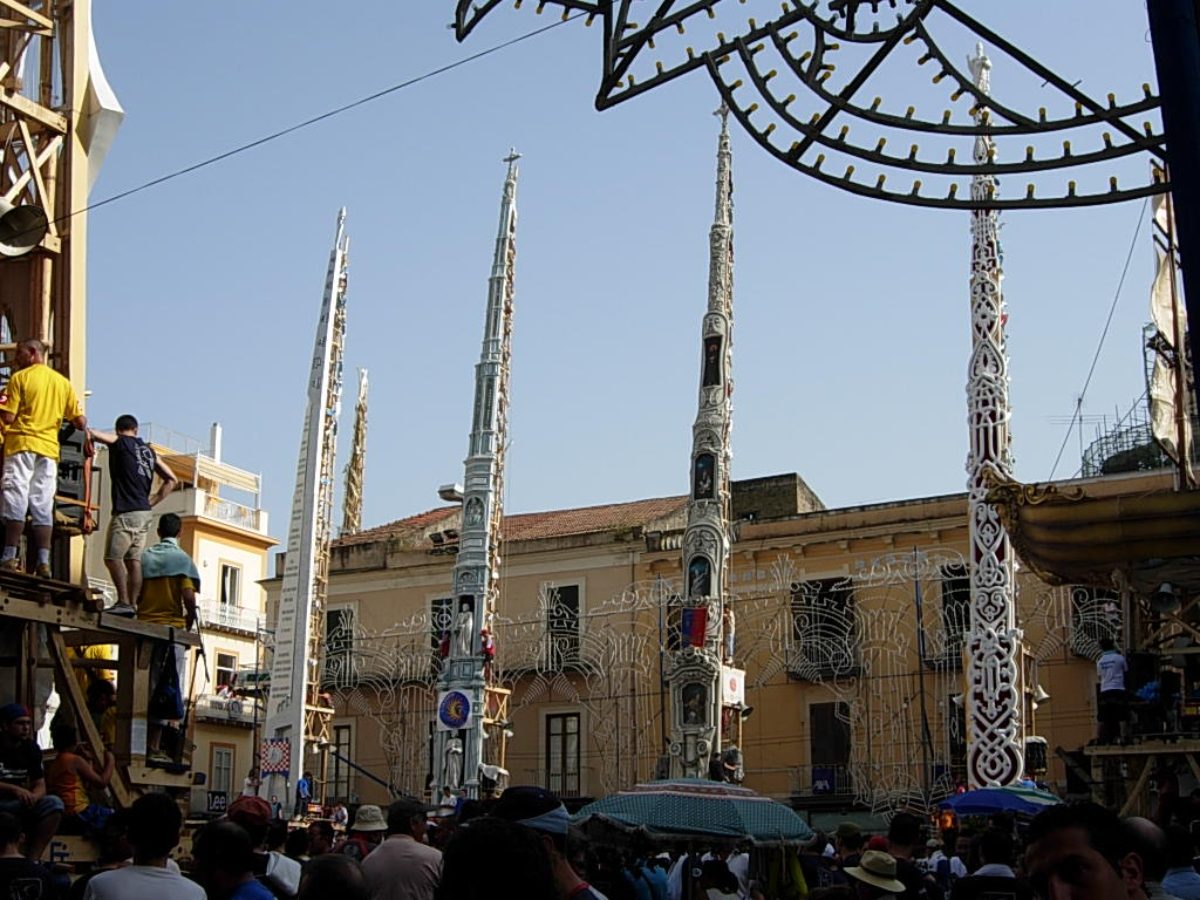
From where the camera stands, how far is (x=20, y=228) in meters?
12.9

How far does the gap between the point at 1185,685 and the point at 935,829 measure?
456 centimetres

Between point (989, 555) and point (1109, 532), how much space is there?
16.9 feet

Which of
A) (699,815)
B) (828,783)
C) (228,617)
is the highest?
(228,617)

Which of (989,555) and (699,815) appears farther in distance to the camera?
(989,555)

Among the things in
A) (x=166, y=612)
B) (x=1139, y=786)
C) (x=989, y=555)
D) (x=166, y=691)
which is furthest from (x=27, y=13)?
(x=989, y=555)

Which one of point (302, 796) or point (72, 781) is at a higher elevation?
point (72, 781)

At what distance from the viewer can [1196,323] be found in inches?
185

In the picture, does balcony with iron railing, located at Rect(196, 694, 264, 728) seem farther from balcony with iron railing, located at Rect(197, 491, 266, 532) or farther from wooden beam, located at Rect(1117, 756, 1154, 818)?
wooden beam, located at Rect(1117, 756, 1154, 818)

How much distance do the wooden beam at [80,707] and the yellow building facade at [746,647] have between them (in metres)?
18.4

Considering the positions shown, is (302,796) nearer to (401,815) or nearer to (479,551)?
(479,551)

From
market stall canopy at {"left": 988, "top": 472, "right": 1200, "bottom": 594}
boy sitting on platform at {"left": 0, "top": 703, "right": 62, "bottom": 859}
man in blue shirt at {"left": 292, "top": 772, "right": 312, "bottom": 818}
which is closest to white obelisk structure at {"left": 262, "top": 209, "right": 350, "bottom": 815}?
man in blue shirt at {"left": 292, "top": 772, "right": 312, "bottom": 818}

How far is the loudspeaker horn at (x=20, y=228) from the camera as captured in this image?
12781 mm

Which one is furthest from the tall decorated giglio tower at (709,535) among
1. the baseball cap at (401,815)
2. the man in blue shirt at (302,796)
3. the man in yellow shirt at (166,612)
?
the baseball cap at (401,815)

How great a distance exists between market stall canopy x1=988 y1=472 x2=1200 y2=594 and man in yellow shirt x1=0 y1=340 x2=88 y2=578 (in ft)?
A: 32.8
